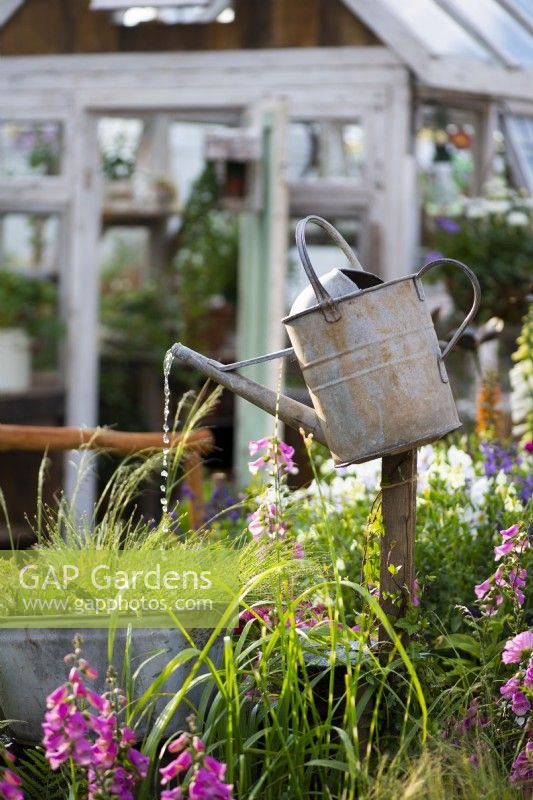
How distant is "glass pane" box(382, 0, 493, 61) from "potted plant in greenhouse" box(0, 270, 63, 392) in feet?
7.99

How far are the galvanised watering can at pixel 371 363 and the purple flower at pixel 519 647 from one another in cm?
40

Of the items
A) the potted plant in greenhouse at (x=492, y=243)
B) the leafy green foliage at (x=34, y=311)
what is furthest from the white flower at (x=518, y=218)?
the leafy green foliage at (x=34, y=311)

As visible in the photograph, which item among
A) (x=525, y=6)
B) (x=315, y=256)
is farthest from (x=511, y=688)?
(x=525, y=6)

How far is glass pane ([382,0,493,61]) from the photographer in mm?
5930

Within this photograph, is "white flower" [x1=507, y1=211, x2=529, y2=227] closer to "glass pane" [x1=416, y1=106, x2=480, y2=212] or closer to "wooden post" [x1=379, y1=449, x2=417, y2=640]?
"glass pane" [x1=416, y1=106, x2=480, y2=212]

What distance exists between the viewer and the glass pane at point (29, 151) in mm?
6871

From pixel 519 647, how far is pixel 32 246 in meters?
6.07

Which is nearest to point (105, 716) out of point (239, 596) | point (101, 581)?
point (239, 596)

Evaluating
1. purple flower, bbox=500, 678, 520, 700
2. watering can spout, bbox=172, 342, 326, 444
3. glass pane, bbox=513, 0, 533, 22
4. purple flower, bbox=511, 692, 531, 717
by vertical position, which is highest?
glass pane, bbox=513, 0, 533, 22

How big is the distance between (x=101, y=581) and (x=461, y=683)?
77 cm

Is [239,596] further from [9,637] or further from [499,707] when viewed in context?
[499,707]

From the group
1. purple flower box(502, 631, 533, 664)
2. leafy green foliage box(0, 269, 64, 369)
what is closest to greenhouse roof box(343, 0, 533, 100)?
leafy green foliage box(0, 269, 64, 369)

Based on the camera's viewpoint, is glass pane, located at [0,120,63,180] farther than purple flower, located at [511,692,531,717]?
Yes

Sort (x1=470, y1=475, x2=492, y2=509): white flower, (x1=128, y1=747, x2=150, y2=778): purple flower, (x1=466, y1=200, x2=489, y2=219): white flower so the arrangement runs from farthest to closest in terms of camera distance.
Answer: (x1=466, y1=200, x2=489, y2=219): white flower, (x1=470, y1=475, x2=492, y2=509): white flower, (x1=128, y1=747, x2=150, y2=778): purple flower
